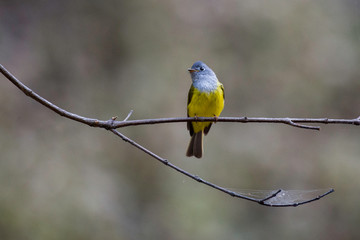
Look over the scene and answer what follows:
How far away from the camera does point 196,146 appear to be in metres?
4.18

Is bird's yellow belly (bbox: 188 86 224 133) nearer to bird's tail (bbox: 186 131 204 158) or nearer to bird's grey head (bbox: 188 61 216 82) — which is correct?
bird's grey head (bbox: 188 61 216 82)

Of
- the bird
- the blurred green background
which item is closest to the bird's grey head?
the bird

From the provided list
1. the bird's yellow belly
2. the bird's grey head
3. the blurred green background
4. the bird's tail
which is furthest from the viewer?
the blurred green background

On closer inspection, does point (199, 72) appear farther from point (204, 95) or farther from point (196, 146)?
point (196, 146)

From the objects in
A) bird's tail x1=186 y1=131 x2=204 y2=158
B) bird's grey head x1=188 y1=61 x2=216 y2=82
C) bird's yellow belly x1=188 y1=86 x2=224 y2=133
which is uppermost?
bird's grey head x1=188 y1=61 x2=216 y2=82

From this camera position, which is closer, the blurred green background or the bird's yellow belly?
the bird's yellow belly

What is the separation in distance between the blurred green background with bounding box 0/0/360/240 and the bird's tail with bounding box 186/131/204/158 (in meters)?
1.91

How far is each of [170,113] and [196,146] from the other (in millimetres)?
2554

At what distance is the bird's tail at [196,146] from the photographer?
13.3ft

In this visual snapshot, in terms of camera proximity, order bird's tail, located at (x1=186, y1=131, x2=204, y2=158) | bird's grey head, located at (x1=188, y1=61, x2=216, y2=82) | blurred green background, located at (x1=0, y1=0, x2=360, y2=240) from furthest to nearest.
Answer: blurred green background, located at (x1=0, y1=0, x2=360, y2=240), bird's tail, located at (x1=186, y1=131, x2=204, y2=158), bird's grey head, located at (x1=188, y1=61, x2=216, y2=82)

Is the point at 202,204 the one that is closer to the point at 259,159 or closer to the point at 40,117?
the point at 259,159

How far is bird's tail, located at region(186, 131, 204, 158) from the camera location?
4059mm

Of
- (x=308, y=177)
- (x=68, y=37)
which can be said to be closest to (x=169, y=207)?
(x=308, y=177)

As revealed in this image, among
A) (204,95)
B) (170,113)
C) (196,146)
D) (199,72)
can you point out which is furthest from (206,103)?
(170,113)
